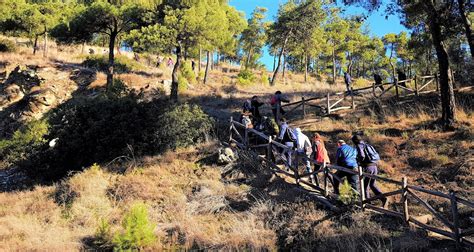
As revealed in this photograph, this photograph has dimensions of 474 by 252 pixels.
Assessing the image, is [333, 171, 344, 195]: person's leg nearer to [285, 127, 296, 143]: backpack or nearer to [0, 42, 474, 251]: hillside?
[0, 42, 474, 251]: hillside

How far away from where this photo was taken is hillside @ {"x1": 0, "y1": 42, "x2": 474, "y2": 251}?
8227 millimetres

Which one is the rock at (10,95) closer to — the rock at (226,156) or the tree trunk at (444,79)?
the rock at (226,156)

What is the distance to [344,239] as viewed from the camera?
748 cm

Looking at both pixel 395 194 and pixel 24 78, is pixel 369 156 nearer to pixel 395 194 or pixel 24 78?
pixel 395 194

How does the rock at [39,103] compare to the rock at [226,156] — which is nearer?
the rock at [226,156]

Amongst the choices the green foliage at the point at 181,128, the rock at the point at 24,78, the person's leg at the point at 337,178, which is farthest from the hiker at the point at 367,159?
the rock at the point at 24,78

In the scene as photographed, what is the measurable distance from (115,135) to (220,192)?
583 centimetres

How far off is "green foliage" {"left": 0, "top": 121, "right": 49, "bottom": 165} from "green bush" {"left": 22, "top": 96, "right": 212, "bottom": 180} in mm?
1658

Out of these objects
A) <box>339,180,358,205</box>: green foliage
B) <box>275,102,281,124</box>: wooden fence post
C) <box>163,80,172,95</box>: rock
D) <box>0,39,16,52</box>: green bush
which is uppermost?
A: <box>0,39,16,52</box>: green bush

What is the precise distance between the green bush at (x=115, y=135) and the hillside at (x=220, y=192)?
112mm

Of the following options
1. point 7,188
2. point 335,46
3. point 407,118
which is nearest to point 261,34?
point 335,46

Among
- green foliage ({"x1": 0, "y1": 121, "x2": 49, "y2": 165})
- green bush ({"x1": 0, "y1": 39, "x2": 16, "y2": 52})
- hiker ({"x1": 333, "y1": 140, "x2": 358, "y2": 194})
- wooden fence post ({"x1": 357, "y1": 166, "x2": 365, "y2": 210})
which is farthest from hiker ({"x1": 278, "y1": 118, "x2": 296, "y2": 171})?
Answer: green bush ({"x1": 0, "y1": 39, "x2": 16, "y2": 52})

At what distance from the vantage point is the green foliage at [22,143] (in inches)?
667

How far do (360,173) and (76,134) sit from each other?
11.6 metres
